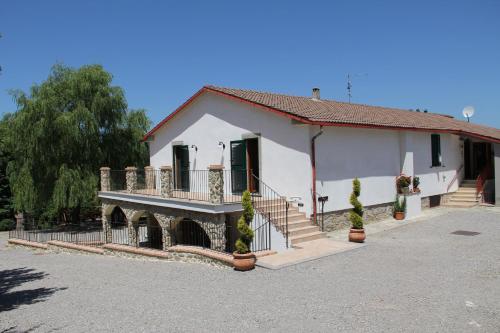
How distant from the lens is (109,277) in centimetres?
1100

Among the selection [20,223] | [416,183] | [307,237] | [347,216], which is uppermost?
[416,183]

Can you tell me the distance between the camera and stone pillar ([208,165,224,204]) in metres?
11.8

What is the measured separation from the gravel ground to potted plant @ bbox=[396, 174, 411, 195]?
4.15 m

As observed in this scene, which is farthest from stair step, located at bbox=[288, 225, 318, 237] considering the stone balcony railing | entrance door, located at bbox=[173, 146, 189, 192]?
entrance door, located at bbox=[173, 146, 189, 192]

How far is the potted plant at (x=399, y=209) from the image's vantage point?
16350 millimetres

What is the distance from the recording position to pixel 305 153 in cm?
1335

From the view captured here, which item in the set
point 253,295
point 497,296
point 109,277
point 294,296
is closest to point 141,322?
point 253,295

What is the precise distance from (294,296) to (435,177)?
14639 millimetres

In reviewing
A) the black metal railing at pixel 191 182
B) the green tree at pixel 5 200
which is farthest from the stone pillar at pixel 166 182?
the green tree at pixel 5 200

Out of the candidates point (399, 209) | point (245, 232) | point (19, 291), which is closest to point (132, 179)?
point (19, 291)

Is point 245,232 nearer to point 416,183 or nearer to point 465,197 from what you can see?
point 416,183

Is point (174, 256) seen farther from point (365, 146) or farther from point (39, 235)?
point (39, 235)

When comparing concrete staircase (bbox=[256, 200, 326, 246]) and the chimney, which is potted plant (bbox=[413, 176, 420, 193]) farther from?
concrete staircase (bbox=[256, 200, 326, 246])

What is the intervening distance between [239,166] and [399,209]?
271 inches
